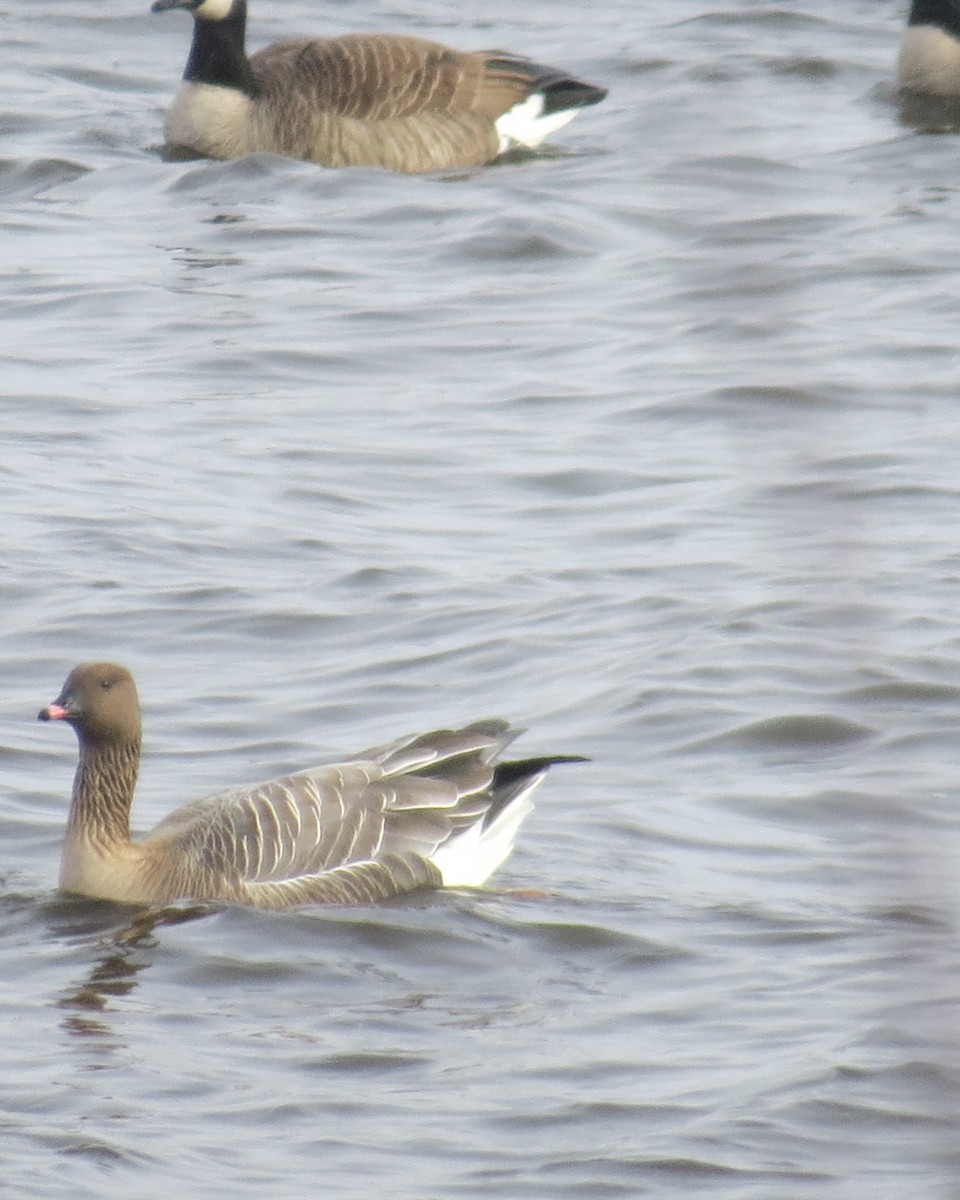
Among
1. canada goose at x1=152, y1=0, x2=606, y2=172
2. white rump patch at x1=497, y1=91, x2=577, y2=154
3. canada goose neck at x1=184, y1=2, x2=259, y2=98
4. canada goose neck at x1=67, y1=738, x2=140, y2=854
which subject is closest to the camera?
canada goose neck at x1=67, y1=738, x2=140, y2=854

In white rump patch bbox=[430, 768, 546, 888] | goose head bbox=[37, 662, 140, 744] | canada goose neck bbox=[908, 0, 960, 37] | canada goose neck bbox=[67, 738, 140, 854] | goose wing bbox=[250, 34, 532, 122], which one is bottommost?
white rump patch bbox=[430, 768, 546, 888]

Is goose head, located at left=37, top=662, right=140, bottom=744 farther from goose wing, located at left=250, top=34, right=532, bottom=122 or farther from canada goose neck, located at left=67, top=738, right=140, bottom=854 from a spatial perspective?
goose wing, located at left=250, top=34, right=532, bottom=122

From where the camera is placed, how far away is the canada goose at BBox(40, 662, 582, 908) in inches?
289

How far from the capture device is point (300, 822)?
24.5ft

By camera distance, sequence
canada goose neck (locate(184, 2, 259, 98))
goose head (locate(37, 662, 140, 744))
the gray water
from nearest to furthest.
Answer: the gray water < goose head (locate(37, 662, 140, 744)) < canada goose neck (locate(184, 2, 259, 98))

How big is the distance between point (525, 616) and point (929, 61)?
9189 millimetres

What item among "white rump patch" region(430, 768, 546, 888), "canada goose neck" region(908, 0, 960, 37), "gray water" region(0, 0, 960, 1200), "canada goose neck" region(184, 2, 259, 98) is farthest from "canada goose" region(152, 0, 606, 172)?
"white rump patch" region(430, 768, 546, 888)

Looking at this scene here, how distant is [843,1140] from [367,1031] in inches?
51.0

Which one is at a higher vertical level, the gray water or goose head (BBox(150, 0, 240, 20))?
goose head (BBox(150, 0, 240, 20))

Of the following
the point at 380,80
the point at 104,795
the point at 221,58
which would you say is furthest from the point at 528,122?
the point at 104,795

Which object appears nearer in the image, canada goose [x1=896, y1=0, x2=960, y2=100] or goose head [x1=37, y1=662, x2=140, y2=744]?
goose head [x1=37, y1=662, x2=140, y2=744]

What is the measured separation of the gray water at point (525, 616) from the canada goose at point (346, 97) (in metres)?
0.25

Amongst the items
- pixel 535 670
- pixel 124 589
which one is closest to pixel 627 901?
pixel 535 670

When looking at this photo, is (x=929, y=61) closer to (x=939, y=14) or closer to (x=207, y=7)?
(x=939, y=14)
